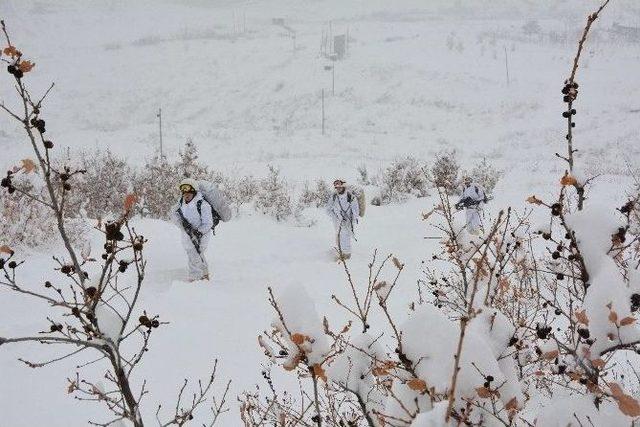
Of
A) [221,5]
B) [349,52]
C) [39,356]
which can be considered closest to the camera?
[39,356]

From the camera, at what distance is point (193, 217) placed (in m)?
6.39

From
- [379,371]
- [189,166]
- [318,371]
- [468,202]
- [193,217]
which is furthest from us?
[189,166]

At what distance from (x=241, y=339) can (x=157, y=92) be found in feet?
167

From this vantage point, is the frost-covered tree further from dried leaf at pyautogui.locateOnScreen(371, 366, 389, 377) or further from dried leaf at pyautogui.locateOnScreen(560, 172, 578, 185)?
dried leaf at pyautogui.locateOnScreen(560, 172, 578, 185)

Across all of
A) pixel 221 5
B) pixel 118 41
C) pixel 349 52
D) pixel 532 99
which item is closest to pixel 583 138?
pixel 532 99

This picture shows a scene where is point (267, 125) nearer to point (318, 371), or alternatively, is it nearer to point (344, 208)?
point (344, 208)

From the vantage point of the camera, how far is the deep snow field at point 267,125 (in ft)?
15.8

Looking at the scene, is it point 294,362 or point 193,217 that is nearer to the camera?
point 294,362

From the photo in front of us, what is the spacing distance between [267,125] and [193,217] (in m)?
35.4

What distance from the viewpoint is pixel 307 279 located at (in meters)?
7.12

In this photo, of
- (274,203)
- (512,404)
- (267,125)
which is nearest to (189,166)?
(274,203)

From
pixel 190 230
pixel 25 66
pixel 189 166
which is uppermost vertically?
pixel 25 66

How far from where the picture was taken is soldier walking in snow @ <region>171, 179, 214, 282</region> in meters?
6.38

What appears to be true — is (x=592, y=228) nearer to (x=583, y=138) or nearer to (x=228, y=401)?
(x=228, y=401)
